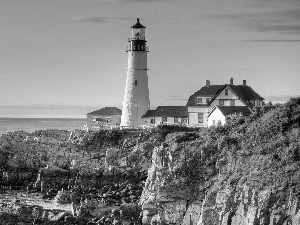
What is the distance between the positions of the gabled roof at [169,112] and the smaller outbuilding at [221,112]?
4526 mm

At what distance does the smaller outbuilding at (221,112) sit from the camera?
61287 mm

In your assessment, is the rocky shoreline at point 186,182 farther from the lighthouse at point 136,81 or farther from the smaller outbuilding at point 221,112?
the lighthouse at point 136,81

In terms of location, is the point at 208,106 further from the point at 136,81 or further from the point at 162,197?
the point at 162,197

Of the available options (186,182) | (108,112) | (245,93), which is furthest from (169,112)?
(186,182)

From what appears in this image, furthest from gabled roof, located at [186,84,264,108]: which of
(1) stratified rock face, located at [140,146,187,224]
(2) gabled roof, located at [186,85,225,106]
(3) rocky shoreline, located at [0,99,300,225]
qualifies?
(1) stratified rock face, located at [140,146,187,224]

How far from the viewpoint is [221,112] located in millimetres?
61562

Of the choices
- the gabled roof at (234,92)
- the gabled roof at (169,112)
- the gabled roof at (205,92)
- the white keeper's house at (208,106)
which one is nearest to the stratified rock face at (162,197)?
the white keeper's house at (208,106)

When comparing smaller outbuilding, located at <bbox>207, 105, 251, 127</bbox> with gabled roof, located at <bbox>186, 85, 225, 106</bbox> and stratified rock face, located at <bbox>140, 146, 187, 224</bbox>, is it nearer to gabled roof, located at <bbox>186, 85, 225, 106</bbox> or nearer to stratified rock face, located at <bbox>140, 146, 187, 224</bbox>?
gabled roof, located at <bbox>186, 85, 225, 106</bbox>

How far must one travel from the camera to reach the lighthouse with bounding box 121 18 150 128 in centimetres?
6781

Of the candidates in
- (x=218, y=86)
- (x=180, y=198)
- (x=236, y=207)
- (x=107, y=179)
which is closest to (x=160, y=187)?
(x=180, y=198)

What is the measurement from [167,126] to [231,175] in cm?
2195

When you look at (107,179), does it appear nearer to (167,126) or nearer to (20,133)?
(167,126)

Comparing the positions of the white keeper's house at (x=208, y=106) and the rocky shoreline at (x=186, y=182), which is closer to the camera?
the rocky shoreline at (x=186, y=182)

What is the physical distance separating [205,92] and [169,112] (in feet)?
9.88
